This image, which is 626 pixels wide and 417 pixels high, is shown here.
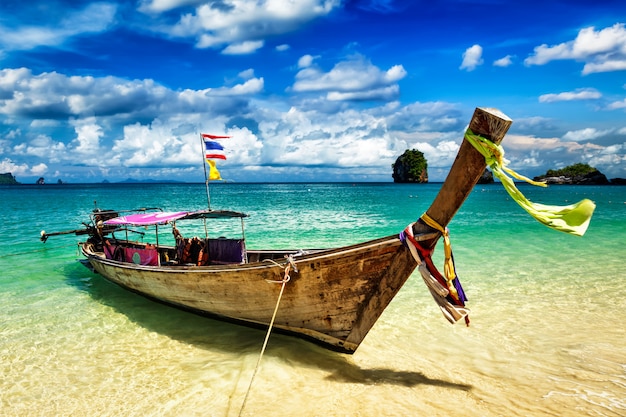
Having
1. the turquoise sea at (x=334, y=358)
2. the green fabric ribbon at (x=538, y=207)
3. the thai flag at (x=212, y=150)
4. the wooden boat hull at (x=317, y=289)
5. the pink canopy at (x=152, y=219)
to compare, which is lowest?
the turquoise sea at (x=334, y=358)

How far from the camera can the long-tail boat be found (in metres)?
5.13

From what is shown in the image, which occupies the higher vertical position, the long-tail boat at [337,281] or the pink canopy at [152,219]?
the pink canopy at [152,219]

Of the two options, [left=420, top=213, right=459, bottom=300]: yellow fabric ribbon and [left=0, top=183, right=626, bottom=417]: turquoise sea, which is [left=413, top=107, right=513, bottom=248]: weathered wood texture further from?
[left=0, top=183, right=626, bottom=417]: turquoise sea

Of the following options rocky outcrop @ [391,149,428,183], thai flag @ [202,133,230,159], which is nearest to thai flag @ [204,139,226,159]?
thai flag @ [202,133,230,159]

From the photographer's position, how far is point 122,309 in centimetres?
1035

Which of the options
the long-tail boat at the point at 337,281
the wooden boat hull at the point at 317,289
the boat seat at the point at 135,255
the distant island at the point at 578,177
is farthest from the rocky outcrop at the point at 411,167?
the wooden boat hull at the point at 317,289

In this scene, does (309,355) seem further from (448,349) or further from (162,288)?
(162,288)

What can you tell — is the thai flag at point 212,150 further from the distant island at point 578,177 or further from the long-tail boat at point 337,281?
the distant island at point 578,177

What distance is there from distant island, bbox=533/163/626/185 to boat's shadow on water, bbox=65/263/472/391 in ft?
515

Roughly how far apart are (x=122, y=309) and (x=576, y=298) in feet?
39.8

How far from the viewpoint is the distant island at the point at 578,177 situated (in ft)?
470

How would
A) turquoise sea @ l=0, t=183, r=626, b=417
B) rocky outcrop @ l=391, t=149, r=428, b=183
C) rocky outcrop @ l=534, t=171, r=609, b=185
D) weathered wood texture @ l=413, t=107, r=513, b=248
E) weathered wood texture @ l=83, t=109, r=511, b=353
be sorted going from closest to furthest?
weathered wood texture @ l=413, t=107, r=513, b=248 < weathered wood texture @ l=83, t=109, r=511, b=353 < turquoise sea @ l=0, t=183, r=626, b=417 < rocky outcrop @ l=534, t=171, r=609, b=185 < rocky outcrop @ l=391, t=149, r=428, b=183

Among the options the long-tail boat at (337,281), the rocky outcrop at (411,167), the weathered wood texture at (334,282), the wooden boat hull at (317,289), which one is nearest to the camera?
the weathered wood texture at (334,282)

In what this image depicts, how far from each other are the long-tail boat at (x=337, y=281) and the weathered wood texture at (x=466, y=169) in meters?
0.01
